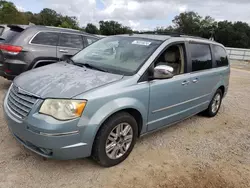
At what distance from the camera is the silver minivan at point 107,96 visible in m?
2.68

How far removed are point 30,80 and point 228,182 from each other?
9.23 ft

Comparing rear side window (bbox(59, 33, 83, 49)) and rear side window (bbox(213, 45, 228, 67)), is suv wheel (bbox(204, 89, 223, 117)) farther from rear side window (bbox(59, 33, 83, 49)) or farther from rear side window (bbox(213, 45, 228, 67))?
rear side window (bbox(59, 33, 83, 49))

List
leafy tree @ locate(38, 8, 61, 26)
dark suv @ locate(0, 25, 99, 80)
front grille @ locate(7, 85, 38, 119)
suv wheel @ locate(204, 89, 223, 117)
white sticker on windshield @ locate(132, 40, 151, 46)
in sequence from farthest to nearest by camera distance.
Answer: leafy tree @ locate(38, 8, 61, 26) → dark suv @ locate(0, 25, 99, 80) → suv wheel @ locate(204, 89, 223, 117) → white sticker on windshield @ locate(132, 40, 151, 46) → front grille @ locate(7, 85, 38, 119)

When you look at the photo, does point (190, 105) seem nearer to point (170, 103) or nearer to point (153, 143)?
point (170, 103)

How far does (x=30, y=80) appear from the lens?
10.3ft

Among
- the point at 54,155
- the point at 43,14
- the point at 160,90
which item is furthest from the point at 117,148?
the point at 43,14

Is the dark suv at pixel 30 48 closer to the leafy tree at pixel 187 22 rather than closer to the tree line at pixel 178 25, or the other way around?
the tree line at pixel 178 25

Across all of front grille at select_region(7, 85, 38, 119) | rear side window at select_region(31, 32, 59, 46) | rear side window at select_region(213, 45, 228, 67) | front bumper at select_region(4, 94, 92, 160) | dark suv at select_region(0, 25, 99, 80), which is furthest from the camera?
rear side window at select_region(31, 32, 59, 46)

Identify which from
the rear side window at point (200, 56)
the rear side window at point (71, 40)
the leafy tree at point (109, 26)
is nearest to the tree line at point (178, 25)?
the leafy tree at point (109, 26)

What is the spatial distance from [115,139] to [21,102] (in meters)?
1.21

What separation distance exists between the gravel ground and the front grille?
2.28 ft

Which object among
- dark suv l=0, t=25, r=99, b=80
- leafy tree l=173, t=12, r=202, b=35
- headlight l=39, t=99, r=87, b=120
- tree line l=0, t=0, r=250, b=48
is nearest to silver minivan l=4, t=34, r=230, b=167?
headlight l=39, t=99, r=87, b=120

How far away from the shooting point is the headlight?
2645 millimetres

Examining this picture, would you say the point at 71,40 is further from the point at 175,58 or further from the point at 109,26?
the point at 109,26
